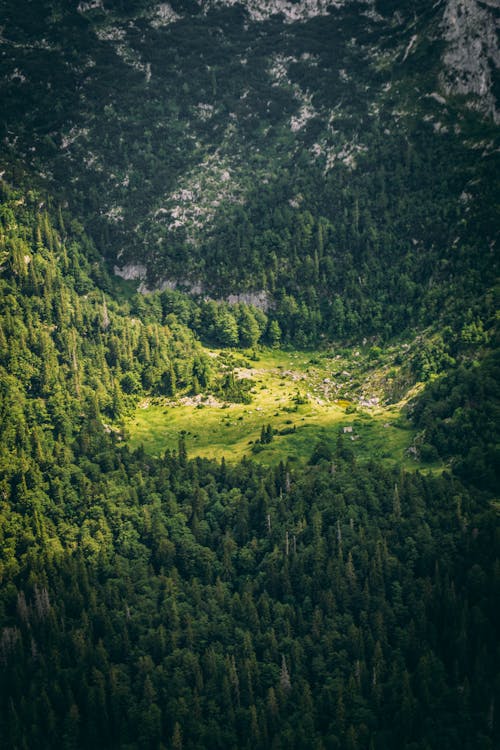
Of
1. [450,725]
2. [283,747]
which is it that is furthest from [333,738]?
[450,725]

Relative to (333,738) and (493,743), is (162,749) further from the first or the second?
(493,743)

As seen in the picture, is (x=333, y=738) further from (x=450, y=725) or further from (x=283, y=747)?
(x=450, y=725)

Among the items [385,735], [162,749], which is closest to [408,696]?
[385,735]

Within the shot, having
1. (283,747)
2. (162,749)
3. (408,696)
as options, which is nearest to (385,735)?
(408,696)

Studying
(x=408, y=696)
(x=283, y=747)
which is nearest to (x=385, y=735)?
(x=408, y=696)

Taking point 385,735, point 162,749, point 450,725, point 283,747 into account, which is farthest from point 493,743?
point 162,749
